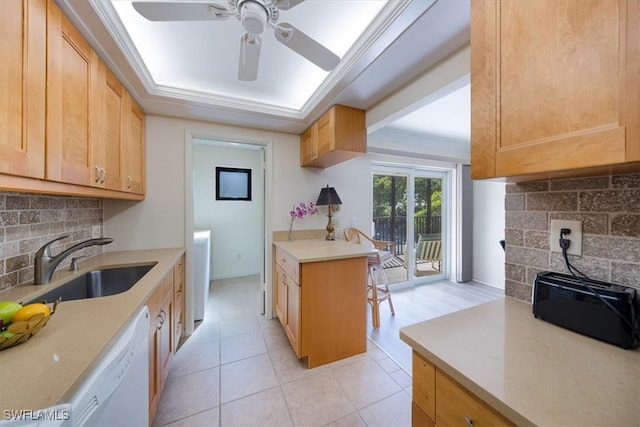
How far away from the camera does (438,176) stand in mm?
3920

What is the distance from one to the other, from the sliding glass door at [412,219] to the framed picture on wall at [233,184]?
2.21 meters

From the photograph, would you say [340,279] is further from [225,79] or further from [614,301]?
[225,79]

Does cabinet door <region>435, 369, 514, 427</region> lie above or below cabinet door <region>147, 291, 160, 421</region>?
above

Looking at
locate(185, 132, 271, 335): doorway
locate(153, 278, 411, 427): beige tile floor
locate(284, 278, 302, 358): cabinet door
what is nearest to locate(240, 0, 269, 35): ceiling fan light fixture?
locate(284, 278, 302, 358): cabinet door

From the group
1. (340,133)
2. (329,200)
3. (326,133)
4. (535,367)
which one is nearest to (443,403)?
(535,367)

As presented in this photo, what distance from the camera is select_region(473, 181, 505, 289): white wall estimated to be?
11.7 feet

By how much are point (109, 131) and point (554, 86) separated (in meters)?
2.13

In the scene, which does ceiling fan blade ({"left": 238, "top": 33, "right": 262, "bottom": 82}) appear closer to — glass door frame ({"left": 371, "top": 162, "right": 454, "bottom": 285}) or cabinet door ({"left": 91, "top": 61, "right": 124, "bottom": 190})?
cabinet door ({"left": 91, "top": 61, "right": 124, "bottom": 190})

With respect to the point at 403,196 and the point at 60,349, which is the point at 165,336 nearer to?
the point at 60,349

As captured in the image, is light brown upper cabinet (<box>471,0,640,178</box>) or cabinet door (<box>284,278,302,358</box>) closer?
light brown upper cabinet (<box>471,0,640,178</box>)

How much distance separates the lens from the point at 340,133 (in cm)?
197

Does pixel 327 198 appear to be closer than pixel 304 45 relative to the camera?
No

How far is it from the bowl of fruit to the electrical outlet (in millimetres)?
1764

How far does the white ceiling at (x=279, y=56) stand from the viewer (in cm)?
112
